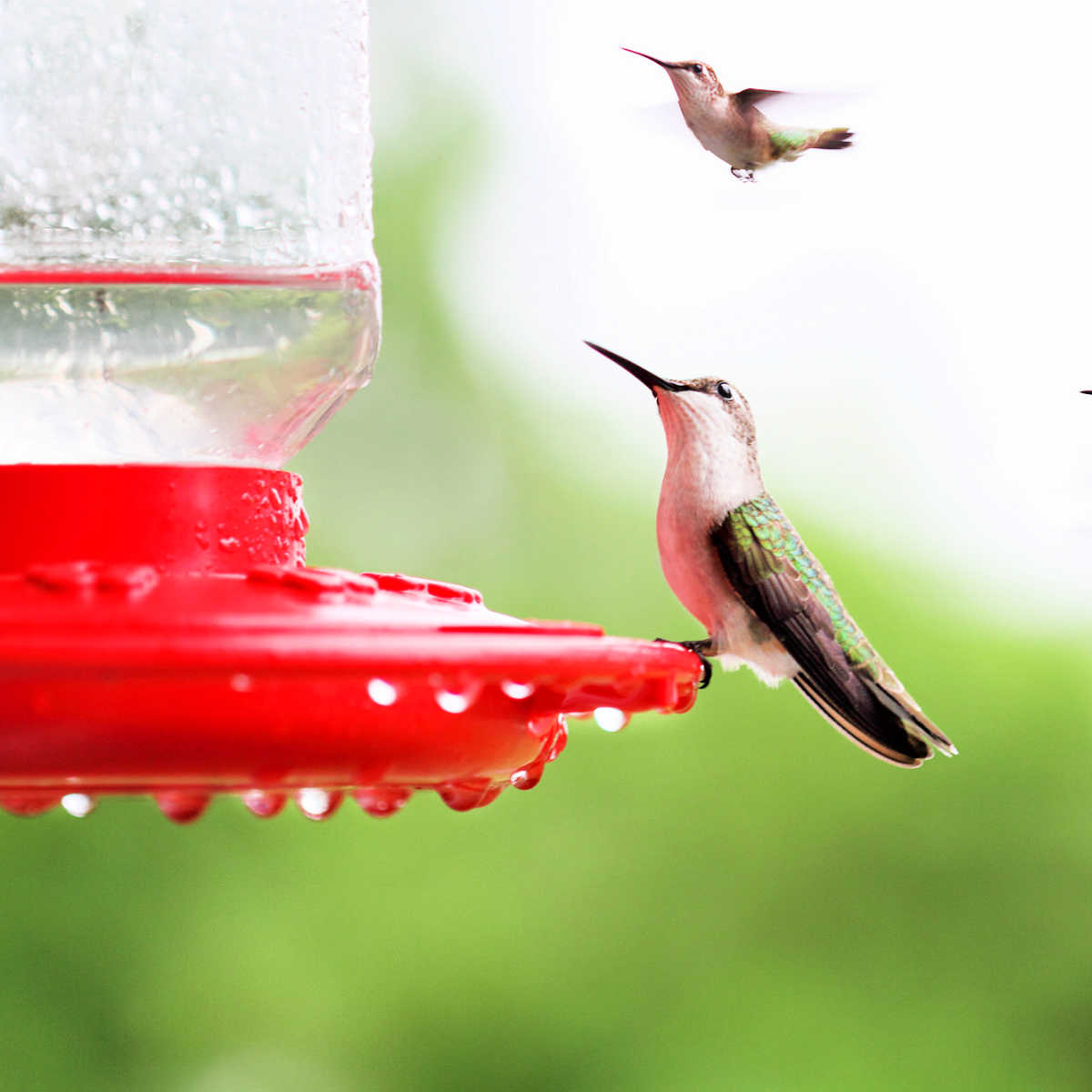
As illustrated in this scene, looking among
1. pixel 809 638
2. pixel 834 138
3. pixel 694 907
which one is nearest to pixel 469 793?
pixel 809 638

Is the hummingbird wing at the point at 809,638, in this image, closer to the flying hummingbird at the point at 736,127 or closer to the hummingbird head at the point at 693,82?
the flying hummingbird at the point at 736,127

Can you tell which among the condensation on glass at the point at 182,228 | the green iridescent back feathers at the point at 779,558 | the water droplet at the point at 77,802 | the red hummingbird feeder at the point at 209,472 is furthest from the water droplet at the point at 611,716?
the green iridescent back feathers at the point at 779,558

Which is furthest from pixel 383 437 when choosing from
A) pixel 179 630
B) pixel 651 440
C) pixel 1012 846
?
pixel 179 630

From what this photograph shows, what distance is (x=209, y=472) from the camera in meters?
1.72

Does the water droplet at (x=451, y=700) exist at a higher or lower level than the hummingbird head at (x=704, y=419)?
higher

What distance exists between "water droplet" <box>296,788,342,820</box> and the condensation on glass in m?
0.60

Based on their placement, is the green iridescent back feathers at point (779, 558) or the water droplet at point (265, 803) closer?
the water droplet at point (265, 803)

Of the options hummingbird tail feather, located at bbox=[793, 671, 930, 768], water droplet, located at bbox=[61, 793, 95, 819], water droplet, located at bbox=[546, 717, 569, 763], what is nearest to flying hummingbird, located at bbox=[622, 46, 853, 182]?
hummingbird tail feather, located at bbox=[793, 671, 930, 768]

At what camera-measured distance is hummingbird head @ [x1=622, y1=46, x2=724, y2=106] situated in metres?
3.40

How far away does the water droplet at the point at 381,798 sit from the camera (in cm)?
164

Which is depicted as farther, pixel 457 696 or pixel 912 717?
pixel 912 717

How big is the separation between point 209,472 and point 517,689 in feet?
1.68

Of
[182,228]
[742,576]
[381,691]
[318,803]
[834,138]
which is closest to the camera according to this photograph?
[381,691]

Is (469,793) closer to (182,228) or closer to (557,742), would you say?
(557,742)
